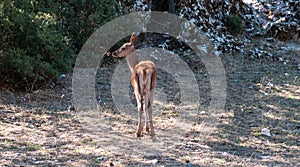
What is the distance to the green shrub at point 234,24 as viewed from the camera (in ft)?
43.0

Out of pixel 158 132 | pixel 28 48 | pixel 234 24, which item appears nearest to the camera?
pixel 158 132

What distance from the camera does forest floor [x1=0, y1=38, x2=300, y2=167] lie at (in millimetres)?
5691

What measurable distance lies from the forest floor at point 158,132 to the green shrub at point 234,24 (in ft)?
13.1

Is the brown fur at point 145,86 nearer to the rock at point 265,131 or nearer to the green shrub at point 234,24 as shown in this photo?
the rock at point 265,131

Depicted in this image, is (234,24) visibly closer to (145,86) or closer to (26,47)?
(26,47)

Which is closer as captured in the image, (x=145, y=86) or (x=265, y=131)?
(x=145, y=86)

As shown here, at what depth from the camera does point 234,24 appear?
13.1 meters

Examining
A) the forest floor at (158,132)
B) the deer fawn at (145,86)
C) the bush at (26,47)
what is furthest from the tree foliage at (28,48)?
the deer fawn at (145,86)

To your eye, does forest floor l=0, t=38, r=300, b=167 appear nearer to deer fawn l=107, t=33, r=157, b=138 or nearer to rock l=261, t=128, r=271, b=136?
rock l=261, t=128, r=271, b=136

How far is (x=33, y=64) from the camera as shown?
8.05m

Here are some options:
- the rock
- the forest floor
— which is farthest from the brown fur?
the rock

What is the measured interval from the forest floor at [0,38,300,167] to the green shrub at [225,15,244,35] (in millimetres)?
3981

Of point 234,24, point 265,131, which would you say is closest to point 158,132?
point 265,131

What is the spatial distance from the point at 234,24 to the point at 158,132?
23.5ft
